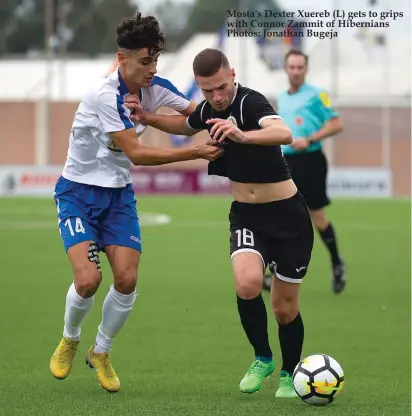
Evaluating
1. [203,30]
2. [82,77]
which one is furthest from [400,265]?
[203,30]

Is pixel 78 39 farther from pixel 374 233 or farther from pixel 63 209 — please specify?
pixel 63 209

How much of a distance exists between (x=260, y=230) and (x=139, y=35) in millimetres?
1432

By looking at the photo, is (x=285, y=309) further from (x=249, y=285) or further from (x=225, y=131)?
(x=225, y=131)

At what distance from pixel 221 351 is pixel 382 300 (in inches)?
141

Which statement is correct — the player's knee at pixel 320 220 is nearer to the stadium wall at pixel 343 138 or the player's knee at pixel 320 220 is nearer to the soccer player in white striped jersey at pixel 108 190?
Result: the soccer player in white striped jersey at pixel 108 190

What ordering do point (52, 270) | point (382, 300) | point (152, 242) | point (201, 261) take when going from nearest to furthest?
point (382, 300)
point (52, 270)
point (201, 261)
point (152, 242)

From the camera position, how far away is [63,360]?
766 centimetres

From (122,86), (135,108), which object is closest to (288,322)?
(135,108)

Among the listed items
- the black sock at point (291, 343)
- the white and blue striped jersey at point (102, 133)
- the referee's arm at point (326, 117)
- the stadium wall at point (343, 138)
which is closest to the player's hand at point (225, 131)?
the white and blue striped jersey at point (102, 133)

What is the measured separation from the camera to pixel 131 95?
7551 mm

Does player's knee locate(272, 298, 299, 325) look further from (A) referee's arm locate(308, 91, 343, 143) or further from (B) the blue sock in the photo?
(A) referee's arm locate(308, 91, 343, 143)

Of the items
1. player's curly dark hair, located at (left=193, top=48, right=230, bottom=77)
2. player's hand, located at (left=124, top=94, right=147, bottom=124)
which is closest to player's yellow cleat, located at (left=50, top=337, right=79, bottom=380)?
player's hand, located at (left=124, top=94, right=147, bottom=124)

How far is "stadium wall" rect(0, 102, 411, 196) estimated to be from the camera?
41.5 meters

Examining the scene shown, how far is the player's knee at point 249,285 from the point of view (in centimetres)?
721
